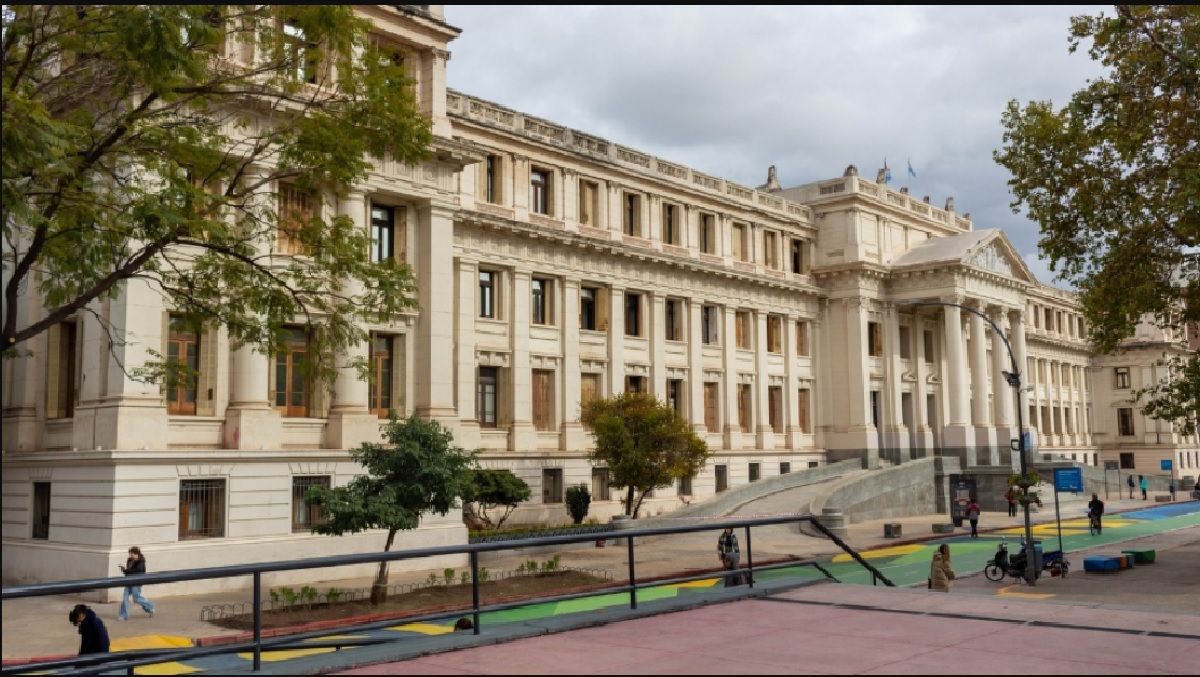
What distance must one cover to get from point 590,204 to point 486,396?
11.4 metres

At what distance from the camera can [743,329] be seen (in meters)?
58.2

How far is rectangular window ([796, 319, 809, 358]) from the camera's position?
62.5m

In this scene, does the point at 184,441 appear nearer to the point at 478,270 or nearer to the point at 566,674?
the point at 478,270

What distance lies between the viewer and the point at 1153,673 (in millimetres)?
7707

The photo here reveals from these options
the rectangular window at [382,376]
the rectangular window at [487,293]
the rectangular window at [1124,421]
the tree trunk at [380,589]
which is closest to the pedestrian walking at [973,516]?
the rectangular window at [487,293]

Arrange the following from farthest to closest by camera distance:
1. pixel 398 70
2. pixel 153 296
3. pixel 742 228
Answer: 1. pixel 742 228
2. pixel 153 296
3. pixel 398 70

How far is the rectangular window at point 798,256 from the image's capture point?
209 feet

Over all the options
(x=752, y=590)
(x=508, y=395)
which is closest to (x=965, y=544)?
(x=508, y=395)

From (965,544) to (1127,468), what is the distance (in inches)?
2618

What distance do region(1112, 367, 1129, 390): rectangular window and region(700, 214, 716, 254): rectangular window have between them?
6218cm

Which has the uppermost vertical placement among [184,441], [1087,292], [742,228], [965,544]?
[742,228]

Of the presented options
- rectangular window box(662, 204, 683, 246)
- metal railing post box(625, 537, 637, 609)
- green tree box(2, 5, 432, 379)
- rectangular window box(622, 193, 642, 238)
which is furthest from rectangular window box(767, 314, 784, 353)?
metal railing post box(625, 537, 637, 609)

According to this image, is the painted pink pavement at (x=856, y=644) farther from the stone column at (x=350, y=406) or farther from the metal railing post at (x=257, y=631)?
the stone column at (x=350, y=406)

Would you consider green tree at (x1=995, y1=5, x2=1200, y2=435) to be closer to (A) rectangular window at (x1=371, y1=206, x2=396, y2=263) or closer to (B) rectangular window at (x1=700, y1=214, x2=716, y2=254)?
(A) rectangular window at (x1=371, y1=206, x2=396, y2=263)
